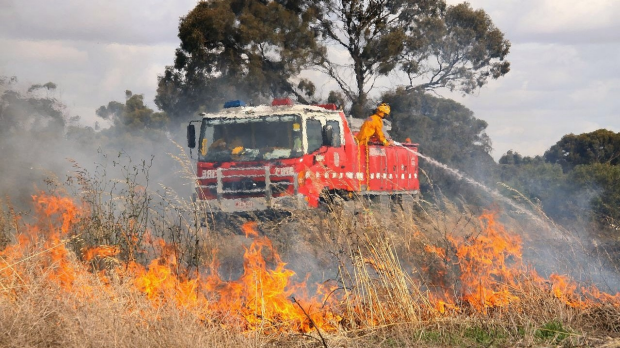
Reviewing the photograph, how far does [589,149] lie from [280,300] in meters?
29.5

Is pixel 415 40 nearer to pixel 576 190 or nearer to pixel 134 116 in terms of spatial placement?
pixel 576 190

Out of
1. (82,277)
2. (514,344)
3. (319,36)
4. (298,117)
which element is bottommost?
(514,344)

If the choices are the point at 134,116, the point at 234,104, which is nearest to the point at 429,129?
the point at 234,104

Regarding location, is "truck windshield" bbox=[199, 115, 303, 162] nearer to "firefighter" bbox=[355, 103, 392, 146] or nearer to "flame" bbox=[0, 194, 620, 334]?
"firefighter" bbox=[355, 103, 392, 146]

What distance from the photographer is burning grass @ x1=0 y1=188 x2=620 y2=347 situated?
5727 mm

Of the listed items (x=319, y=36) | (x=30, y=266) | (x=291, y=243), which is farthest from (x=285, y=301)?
(x=319, y=36)

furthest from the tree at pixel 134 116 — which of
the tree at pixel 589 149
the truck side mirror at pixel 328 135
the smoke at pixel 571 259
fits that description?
the smoke at pixel 571 259

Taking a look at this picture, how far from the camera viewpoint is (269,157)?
44.4 ft

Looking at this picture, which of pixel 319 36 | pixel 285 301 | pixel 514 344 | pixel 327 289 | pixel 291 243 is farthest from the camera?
pixel 319 36

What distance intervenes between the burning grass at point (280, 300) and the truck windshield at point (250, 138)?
205 inches

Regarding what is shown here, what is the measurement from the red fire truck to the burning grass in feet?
16.1

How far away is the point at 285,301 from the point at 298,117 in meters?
7.15

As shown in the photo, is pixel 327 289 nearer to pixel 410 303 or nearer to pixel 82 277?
pixel 410 303

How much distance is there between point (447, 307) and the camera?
690cm
